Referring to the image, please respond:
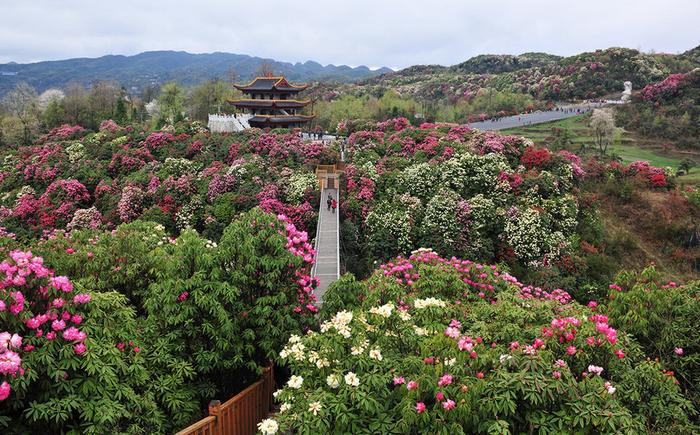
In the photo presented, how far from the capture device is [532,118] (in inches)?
1861

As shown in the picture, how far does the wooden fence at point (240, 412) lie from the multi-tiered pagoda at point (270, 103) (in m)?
27.0

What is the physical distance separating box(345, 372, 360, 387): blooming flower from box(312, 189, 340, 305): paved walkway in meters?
7.60

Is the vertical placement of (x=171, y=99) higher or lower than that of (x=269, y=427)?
higher

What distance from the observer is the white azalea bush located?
4.18 m

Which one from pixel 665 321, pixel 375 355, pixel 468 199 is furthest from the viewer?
pixel 468 199

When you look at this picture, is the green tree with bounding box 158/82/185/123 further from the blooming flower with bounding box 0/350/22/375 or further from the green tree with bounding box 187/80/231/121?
the blooming flower with bounding box 0/350/22/375

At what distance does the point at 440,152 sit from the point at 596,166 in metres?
8.19

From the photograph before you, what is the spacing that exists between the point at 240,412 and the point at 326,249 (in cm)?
→ 919

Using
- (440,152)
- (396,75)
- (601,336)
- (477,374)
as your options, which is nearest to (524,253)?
Answer: (440,152)

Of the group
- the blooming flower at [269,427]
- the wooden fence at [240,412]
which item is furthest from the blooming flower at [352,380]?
the wooden fence at [240,412]

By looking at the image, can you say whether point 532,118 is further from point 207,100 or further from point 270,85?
point 207,100

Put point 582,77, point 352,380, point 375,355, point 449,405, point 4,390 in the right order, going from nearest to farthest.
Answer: point 4,390
point 449,405
point 352,380
point 375,355
point 582,77

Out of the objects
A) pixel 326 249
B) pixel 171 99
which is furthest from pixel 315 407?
pixel 171 99

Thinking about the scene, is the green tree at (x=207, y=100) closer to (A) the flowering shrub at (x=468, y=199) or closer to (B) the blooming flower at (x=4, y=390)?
(A) the flowering shrub at (x=468, y=199)
